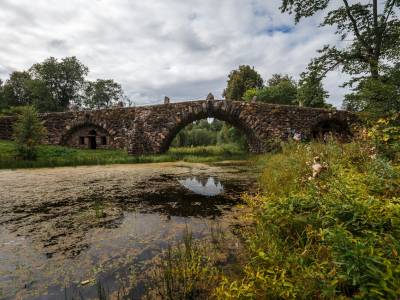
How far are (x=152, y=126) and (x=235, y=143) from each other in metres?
12.3

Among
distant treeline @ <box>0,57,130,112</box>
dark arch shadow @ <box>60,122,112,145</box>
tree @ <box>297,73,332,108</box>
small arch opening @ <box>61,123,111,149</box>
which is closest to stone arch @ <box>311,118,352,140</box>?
tree @ <box>297,73,332,108</box>

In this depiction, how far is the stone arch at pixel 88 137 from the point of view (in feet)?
56.8

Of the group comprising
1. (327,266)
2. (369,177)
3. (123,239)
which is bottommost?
(123,239)

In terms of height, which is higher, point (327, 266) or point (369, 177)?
point (369, 177)

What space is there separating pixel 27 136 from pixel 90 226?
1051 centimetres

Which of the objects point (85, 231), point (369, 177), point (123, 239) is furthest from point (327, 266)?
point (85, 231)

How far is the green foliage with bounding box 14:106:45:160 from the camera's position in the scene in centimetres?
1105

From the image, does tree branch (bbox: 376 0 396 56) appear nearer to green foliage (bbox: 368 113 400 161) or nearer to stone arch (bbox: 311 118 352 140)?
stone arch (bbox: 311 118 352 140)

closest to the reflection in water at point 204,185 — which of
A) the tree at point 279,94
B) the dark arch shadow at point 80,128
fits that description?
the dark arch shadow at point 80,128

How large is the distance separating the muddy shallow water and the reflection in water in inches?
1.0

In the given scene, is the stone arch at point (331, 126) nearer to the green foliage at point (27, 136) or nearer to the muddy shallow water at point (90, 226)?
the muddy shallow water at point (90, 226)

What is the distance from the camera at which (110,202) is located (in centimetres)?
457

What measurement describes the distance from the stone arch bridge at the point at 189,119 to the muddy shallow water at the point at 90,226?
29.4ft

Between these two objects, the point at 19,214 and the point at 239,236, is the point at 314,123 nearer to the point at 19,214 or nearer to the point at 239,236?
the point at 239,236
